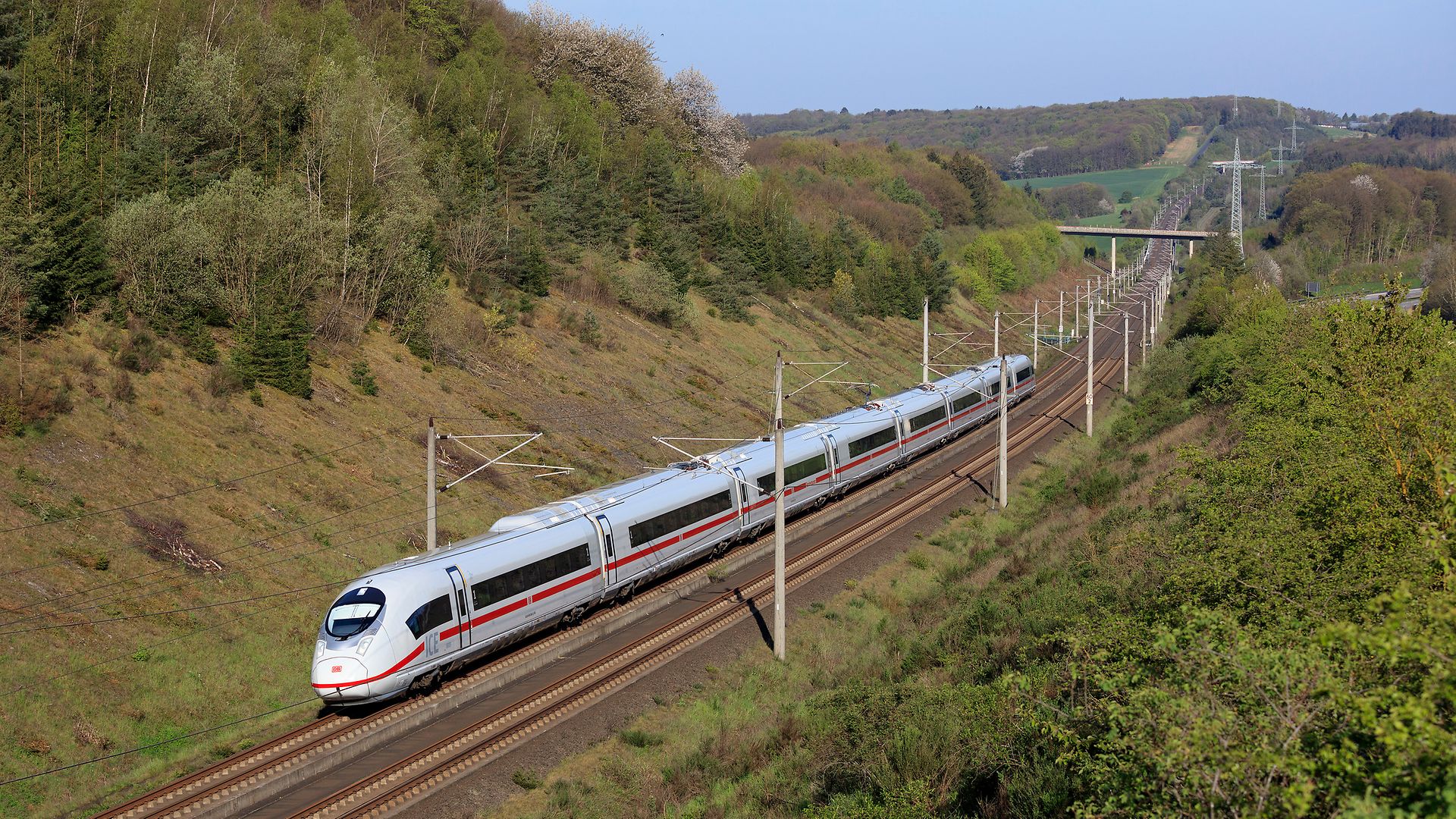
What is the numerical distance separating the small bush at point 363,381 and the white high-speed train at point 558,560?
50.7 ft

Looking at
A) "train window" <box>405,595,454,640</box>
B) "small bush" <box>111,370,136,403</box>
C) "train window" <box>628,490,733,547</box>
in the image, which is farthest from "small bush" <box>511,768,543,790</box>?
"small bush" <box>111,370,136,403</box>

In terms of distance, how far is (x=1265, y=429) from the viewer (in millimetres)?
23875

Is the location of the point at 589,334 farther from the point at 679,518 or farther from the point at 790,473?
the point at 679,518

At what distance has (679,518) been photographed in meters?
33.7

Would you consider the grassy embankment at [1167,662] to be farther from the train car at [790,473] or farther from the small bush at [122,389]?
the small bush at [122,389]

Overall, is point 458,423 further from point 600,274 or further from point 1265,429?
point 1265,429

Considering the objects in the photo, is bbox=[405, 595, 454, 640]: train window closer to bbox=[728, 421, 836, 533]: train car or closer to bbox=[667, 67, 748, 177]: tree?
bbox=[728, 421, 836, 533]: train car

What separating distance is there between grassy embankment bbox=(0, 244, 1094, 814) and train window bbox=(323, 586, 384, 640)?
8.25 feet

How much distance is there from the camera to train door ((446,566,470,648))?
25.0 meters

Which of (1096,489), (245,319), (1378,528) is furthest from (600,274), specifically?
(1378,528)

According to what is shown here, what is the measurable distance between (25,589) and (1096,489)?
35.5 metres

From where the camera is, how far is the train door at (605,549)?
3016cm

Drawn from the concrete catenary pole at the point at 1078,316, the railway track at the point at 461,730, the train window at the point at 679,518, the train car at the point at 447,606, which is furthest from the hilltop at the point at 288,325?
the concrete catenary pole at the point at 1078,316

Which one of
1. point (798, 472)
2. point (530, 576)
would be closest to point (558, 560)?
point (530, 576)
